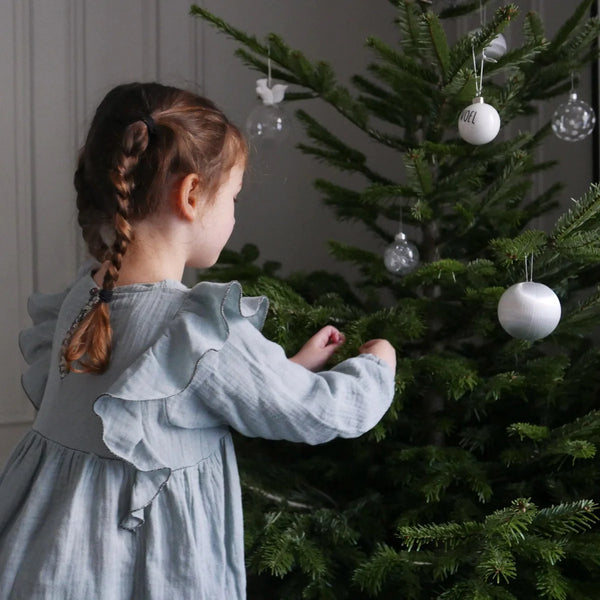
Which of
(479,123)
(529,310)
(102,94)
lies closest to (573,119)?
(479,123)

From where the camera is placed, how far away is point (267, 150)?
1492mm

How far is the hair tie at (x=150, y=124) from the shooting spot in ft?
3.07

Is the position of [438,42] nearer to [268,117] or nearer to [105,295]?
[268,117]

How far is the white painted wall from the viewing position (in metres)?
2.07

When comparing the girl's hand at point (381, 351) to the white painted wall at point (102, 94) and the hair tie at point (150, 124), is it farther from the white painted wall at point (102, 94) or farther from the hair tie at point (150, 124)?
the white painted wall at point (102, 94)

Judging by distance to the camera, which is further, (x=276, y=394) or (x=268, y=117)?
(x=268, y=117)

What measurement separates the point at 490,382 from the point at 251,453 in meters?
0.42

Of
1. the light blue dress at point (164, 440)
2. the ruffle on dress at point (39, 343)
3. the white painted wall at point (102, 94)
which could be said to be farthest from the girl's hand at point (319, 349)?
the white painted wall at point (102, 94)

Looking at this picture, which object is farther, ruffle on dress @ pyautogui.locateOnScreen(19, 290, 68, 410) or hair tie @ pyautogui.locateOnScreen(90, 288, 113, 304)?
ruffle on dress @ pyautogui.locateOnScreen(19, 290, 68, 410)

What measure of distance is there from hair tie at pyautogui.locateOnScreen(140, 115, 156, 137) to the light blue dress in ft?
0.55

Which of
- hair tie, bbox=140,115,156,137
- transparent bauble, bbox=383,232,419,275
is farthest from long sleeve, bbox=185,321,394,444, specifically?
transparent bauble, bbox=383,232,419,275

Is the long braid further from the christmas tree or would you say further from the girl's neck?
the christmas tree

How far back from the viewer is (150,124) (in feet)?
3.07

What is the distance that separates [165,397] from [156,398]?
0.01m
